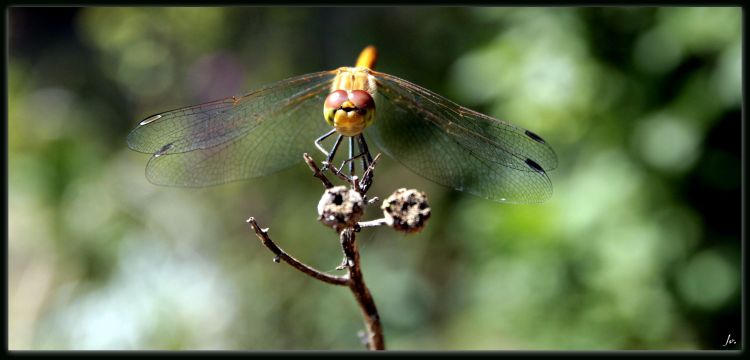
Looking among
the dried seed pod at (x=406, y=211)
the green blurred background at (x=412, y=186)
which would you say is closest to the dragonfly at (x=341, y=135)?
the dried seed pod at (x=406, y=211)

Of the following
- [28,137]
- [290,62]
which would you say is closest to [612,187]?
[290,62]

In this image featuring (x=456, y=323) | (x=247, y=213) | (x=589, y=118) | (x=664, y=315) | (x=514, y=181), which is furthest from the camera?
(x=247, y=213)

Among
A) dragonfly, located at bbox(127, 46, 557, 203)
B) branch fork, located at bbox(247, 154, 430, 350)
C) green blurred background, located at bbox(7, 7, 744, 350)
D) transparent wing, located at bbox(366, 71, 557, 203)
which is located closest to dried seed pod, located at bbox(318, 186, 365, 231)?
branch fork, located at bbox(247, 154, 430, 350)

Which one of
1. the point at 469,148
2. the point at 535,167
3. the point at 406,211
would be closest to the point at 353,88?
the point at 469,148

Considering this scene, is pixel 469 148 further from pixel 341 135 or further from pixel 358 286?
pixel 358 286

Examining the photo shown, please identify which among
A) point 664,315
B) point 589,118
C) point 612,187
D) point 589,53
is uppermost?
point 589,53

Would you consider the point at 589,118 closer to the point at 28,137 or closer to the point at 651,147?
the point at 651,147
